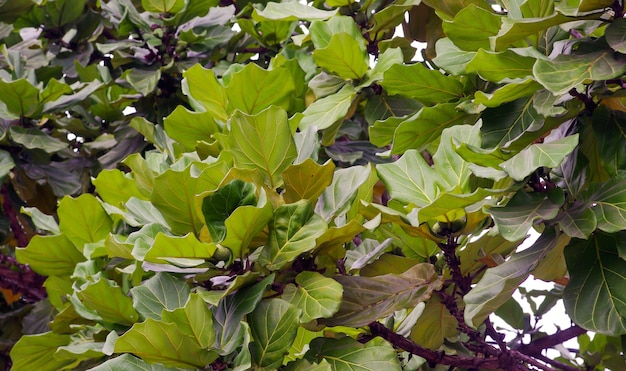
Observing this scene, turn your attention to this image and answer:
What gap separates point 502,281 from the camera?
2.88ft

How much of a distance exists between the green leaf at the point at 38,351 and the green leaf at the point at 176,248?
A: 0.56 m

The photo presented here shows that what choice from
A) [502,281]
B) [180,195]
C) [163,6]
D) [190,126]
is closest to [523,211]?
[502,281]

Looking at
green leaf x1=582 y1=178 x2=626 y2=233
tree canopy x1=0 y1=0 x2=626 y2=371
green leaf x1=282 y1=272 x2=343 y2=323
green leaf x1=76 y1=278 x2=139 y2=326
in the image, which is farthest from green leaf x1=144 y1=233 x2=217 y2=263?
green leaf x1=582 y1=178 x2=626 y2=233

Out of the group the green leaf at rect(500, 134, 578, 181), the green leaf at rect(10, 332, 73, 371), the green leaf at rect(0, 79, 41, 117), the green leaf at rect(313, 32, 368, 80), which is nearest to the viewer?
the green leaf at rect(500, 134, 578, 181)

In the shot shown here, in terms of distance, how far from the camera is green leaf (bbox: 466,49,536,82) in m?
0.88

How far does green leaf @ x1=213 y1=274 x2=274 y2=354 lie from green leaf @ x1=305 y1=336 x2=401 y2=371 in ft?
0.35

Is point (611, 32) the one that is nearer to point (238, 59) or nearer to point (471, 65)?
point (471, 65)

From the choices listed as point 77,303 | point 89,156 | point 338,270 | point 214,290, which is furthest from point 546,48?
point 89,156

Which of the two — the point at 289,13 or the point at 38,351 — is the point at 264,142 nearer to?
the point at 289,13

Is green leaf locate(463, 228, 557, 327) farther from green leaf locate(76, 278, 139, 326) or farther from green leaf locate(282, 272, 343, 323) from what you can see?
green leaf locate(76, 278, 139, 326)

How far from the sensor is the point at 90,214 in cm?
140

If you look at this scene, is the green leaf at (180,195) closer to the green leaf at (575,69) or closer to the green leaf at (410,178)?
the green leaf at (410,178)

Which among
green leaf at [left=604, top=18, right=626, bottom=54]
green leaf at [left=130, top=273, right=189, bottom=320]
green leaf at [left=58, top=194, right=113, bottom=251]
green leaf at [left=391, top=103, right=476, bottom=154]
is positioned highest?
green leaf at [left=604, top=18, right=626, bottom=54]

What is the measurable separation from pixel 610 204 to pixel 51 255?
1012 mm
